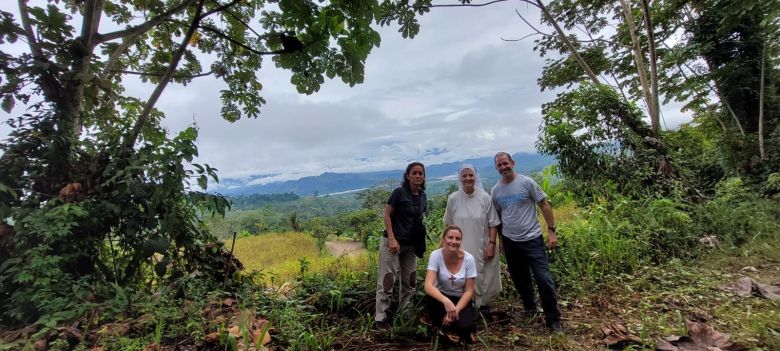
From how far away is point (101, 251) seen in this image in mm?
3541

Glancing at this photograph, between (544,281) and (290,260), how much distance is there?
5.63 meters

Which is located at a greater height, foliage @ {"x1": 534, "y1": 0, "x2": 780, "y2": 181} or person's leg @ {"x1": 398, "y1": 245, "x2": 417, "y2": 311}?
foliage @ {"x1": 534, "y1": 0, "x2": 780, "y2": 181}

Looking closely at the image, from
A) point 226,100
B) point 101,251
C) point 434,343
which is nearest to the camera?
point 434,343

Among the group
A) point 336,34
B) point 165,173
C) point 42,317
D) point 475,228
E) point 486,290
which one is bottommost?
point 486,290

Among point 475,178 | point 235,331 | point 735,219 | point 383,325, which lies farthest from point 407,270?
point 735,219

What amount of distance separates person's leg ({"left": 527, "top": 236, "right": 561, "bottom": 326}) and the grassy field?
7.43ft

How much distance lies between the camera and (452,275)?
319cm

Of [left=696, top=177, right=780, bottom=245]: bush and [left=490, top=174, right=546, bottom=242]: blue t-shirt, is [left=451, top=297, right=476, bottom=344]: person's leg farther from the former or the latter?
[left=696, top=177, right=780, bottom=245]: bush

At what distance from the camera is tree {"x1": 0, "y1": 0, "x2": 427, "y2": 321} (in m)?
2.71

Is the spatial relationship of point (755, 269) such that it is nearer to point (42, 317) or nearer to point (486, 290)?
point (486, 290)

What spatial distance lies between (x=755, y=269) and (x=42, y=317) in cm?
695

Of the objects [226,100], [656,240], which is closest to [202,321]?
[226,100]

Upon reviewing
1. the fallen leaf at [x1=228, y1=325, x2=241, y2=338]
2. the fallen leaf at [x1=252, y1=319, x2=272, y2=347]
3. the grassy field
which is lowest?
the grassy field

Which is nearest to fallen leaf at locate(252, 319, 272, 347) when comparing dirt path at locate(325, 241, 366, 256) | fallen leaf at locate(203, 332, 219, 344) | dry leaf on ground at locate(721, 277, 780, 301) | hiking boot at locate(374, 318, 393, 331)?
fallen leaf at locate(203, 332, 219, 344)
